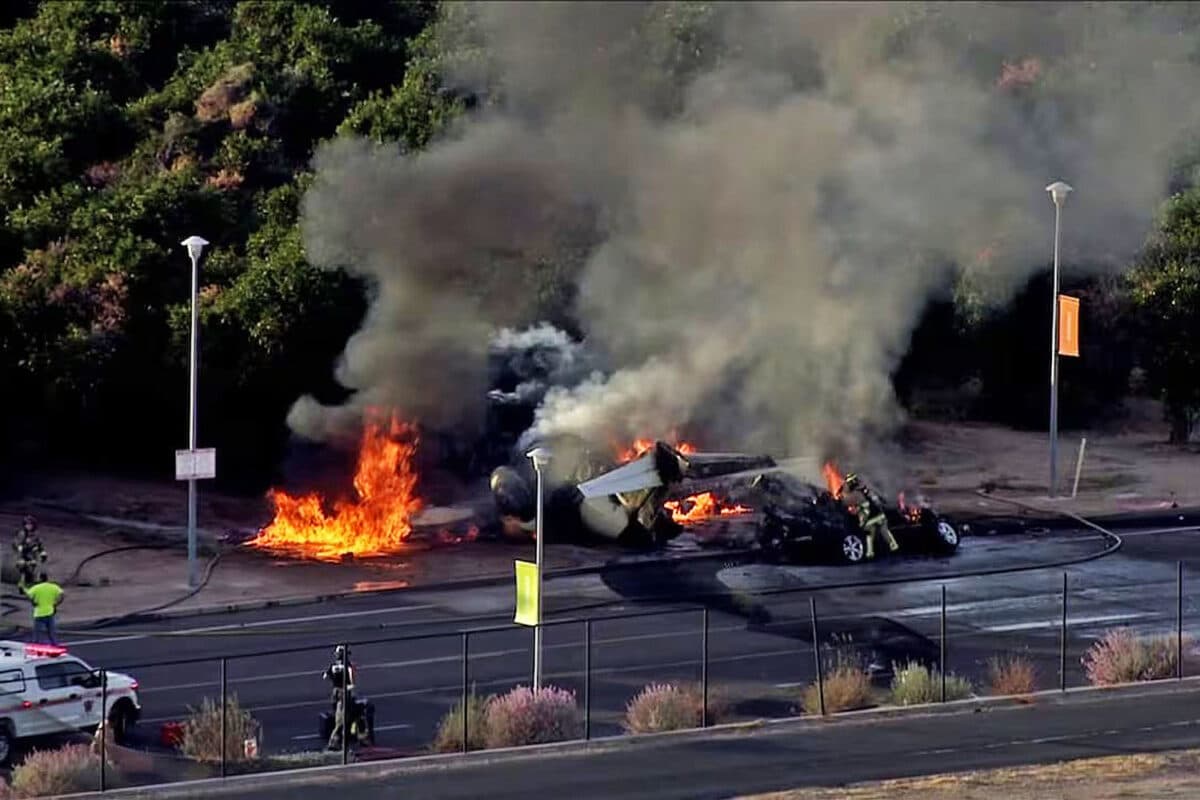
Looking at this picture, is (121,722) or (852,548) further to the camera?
(852,548)

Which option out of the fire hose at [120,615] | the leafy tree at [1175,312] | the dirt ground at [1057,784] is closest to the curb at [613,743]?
the dirt ground at [1057,784]

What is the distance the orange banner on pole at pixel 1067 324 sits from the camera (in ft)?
160

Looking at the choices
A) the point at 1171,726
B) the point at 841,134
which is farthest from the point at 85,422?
the point at 1171,726

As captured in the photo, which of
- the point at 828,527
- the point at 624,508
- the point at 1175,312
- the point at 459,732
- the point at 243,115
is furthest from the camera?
the point at 243,115

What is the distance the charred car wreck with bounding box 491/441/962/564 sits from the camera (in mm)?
40312

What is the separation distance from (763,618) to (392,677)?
6.76m

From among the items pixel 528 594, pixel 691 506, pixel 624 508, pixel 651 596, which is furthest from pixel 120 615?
pixel 691 506

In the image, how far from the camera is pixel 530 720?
91.7ft

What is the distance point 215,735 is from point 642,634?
359 inches

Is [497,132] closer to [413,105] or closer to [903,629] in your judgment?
[413,105]

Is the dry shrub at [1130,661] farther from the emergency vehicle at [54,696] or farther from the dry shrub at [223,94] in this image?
the dry shrub at [223,94]

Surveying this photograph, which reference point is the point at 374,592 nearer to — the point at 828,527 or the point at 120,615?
the point at 120,615

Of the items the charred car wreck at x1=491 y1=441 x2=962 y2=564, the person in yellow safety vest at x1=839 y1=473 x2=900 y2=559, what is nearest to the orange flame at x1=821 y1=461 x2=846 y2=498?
the charred car wreck at x1=491 y1=441 x2=962 y2=564

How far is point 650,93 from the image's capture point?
4609 centimetres
